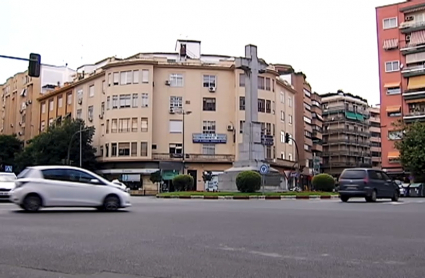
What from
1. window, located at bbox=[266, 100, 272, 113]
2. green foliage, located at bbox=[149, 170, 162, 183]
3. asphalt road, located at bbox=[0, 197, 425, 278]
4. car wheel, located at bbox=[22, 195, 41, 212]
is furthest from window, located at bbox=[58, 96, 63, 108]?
asphalt road, located at bbox=[0, 197, 425, 278]

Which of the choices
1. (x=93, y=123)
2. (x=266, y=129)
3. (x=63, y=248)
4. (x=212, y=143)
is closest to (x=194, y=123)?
(x=212, y=143)

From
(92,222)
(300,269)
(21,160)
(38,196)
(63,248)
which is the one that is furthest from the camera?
(21,160)

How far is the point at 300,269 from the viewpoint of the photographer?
582cm

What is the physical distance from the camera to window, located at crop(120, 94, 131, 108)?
206ft

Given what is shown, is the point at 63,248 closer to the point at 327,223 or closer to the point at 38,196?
the point at 327,223

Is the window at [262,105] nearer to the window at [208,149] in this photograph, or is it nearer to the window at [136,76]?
the window at [208,149]

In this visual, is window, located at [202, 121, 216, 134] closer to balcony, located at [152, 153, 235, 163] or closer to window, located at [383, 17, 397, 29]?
balcony, located at [152, 153, 235, 163]

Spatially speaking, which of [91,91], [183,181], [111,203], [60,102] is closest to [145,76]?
[91,91]

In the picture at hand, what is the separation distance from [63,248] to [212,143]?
56.0 metres

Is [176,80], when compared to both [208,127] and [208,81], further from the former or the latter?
[208,127]

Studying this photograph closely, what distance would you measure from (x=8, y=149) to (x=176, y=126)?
34332 mm

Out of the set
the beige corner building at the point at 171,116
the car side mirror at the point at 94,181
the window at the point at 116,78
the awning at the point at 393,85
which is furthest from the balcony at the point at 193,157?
the car side mirror at the point at 94,181

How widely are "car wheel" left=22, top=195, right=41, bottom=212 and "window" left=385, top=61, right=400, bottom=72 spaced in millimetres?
58776

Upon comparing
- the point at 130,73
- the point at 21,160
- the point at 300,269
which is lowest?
the point at 300,269
